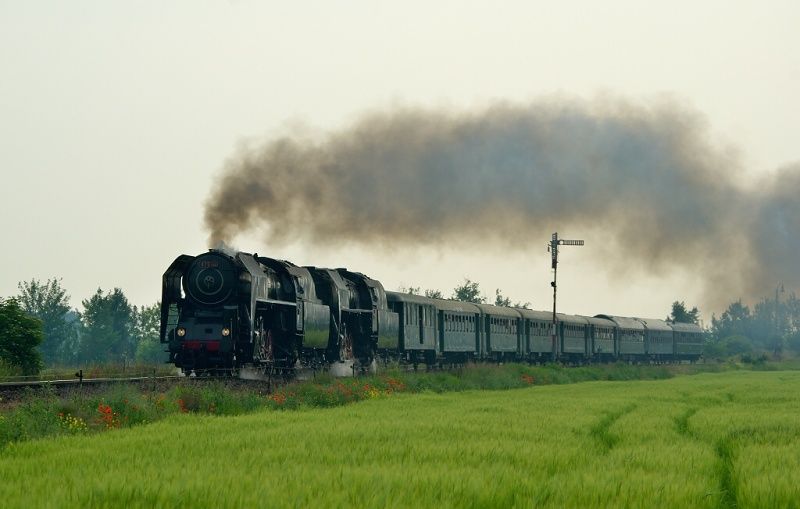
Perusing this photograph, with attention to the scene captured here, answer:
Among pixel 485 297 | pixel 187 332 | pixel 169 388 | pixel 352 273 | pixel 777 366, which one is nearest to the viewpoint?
pixel 169 388

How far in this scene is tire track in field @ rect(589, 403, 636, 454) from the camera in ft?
57.1

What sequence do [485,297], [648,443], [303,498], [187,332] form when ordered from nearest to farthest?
[303,498] < [648,443] < [187,332] < [485,297]

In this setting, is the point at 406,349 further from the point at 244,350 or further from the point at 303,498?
the point at 303,498

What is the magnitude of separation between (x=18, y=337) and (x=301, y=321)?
1213 cm

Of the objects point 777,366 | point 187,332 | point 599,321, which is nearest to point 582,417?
point 187,332

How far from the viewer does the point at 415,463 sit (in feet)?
44.4

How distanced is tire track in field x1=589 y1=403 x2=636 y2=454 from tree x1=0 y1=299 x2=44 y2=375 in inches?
880

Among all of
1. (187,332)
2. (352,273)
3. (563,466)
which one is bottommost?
(563,466)

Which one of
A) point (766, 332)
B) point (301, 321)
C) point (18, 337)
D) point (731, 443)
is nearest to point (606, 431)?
point (731, 443)

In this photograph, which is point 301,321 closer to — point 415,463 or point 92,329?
point 415,463

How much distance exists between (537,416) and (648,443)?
640cm

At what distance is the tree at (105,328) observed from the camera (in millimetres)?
104375

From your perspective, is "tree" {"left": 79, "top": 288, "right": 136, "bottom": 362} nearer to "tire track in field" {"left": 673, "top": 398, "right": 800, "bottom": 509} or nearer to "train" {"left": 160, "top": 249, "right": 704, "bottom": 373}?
"train" {"left": 160, "top": 249, "right": 704, "bottom": 373}

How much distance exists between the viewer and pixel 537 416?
76.2ft
